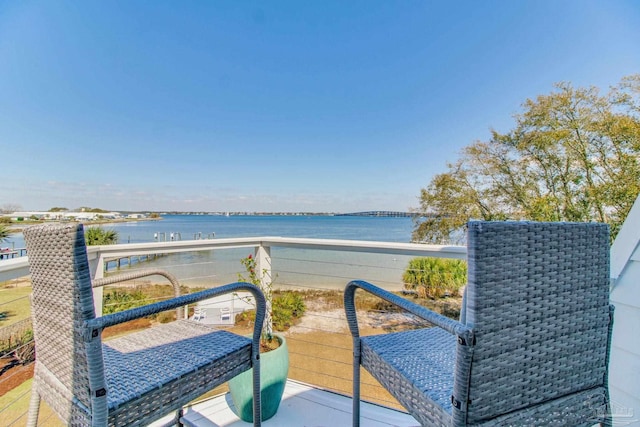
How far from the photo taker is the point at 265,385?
1.47 metres

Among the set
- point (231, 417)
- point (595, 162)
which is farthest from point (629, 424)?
point (595, 162)

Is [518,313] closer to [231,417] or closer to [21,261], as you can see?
[231,417]

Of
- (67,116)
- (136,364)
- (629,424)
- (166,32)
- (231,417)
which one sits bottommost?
(231,417)

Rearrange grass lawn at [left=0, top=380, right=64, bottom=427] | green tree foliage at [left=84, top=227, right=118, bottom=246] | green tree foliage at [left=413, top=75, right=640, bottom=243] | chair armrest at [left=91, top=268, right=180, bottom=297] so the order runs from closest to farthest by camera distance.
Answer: chair armrest at [left=91, top=268, right=180, bottom=297] < grass lawn at [left=0, top=380, right=64, bottom=427] < green tree foliage at [left=84, top=227, right=118, bottom=246] < green tree foliage at [left=413, top=75, right=640, bottom=243]

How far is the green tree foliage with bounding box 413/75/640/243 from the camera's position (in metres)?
8.44

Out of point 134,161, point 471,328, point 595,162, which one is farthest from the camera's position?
point 134,161

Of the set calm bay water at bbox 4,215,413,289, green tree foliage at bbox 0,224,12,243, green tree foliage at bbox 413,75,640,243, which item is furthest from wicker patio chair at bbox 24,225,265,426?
green tree foliage at bbox 413,75,640,243

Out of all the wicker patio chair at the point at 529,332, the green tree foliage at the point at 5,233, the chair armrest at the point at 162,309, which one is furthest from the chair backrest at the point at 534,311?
the green tree foliage at the point at 5,233

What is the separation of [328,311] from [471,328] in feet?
13.1

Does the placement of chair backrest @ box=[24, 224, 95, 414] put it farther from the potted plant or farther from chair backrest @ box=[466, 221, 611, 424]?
chair backrest @ box=[466, 221, 611, 424]

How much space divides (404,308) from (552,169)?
12.1 m

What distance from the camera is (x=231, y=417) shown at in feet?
5.16

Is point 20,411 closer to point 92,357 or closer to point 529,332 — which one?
point 92,357

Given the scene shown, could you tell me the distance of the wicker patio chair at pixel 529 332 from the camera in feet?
2.15
